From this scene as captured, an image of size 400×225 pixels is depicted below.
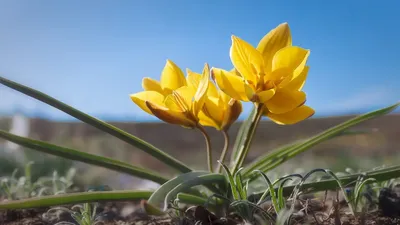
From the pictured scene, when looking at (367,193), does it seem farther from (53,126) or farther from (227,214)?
(53,126)

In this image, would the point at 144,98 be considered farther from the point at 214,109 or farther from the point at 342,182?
the point at 342,182

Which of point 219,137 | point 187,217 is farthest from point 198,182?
point 219,137

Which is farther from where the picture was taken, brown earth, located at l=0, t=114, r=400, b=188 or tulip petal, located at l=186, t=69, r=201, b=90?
brown earth, located at l=0, t=114, r=400, b=188

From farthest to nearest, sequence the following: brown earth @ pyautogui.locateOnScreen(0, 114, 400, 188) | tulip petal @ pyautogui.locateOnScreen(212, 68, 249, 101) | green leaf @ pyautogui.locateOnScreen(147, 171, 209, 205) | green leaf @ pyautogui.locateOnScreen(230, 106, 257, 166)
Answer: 1. brown earth @ pyautogui.locateOnScreen(0, 114, 400, 188)
2. green leaf @ pyautogui.locateOnScreen(230, 106, 257, 166)
3. tulip petal @ pyautogui.locateOnScreen(212, 68, 249, 101)
4. green leaf @ pyautogui.locateOnScreen(147, 171, 209, 205)

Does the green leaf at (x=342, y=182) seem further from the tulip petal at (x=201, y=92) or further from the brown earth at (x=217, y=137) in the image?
the brown earth at (x=217, y=137)

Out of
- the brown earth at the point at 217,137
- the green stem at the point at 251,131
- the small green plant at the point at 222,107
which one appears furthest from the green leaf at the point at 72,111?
the brown earth at the point at 217,137

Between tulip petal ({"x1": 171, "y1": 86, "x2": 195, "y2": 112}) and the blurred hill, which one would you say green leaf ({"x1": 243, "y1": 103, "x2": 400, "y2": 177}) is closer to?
tulip petal ({"x1": 171, "y1": 86, "x2": 195, "y2": 112})

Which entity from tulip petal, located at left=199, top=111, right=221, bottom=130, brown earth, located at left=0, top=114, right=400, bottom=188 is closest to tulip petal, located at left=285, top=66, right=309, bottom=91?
tulip petal, located at left=199, top=111, right=221, bottom=130
